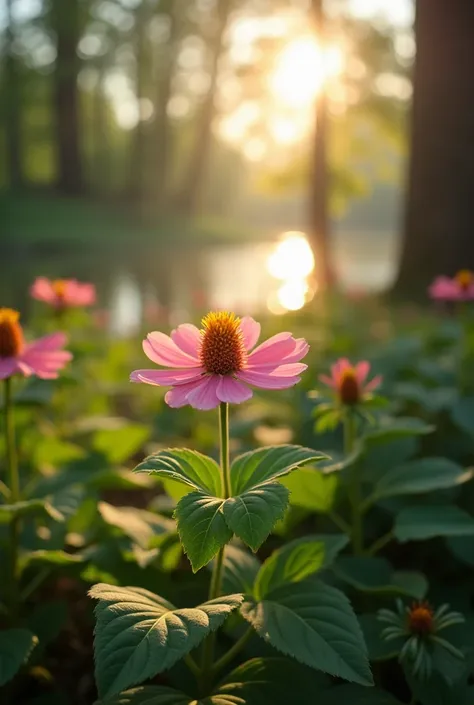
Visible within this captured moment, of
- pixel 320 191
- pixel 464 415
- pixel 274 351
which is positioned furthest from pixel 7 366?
pixel 320 191

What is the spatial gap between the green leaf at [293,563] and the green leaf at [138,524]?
0.35m

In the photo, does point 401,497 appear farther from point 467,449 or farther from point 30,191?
point 30,191

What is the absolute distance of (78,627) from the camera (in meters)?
2.08

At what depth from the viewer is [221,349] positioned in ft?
4.39

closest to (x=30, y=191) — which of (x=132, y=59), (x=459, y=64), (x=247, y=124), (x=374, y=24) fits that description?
(x=132, y=59)

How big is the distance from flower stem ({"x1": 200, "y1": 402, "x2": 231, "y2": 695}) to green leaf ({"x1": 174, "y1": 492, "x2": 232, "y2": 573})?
0.36 ft

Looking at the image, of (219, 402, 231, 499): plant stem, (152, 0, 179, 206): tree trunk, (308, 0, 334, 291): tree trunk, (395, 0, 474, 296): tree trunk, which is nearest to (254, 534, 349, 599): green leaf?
(219, 402, 231, 499): plant stem

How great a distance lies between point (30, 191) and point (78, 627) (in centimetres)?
2645

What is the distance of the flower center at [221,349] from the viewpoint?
4.35 ft

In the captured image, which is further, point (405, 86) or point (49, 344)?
point (405, 86)

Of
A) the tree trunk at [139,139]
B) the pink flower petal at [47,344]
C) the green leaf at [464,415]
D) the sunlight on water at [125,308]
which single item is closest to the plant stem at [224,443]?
the pink flower petal at [47,344]

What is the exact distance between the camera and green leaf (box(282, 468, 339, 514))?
178 centimetres

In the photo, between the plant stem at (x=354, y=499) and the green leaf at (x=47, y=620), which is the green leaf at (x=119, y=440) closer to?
the green leaf at (x=47, y=620)

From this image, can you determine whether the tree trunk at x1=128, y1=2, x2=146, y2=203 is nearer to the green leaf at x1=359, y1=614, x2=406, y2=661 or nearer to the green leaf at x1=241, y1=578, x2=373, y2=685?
the green leaf at x1=359, y1=614, x2=406, y2=661
